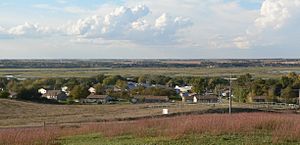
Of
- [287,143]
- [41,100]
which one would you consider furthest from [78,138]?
[41,100]

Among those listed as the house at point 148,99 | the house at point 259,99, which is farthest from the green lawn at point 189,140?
the house at point 148,99

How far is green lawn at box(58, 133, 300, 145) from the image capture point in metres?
14.9

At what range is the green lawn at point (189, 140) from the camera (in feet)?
49.0

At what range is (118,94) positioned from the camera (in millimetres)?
99562

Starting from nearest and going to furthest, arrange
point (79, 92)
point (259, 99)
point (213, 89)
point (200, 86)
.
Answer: point (259, 99) < point (79, 92) < point (200, 86) < point (213, 89)

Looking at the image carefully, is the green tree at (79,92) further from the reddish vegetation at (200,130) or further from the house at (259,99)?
the reddish vegetation at (200,130)

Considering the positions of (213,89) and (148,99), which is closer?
(148,99)

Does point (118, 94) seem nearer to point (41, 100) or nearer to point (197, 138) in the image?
point (41, 100)

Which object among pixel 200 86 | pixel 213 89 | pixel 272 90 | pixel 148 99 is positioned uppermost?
A: pixel 272 90

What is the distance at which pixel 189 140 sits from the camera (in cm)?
1542

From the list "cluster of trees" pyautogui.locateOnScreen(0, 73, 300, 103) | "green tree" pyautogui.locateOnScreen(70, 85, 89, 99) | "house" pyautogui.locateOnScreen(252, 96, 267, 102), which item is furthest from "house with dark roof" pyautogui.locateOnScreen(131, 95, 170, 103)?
"house" pyautogui.locateOnScreen(252, 96, 267, 102)

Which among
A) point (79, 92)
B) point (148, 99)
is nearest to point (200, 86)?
point (148, 99)

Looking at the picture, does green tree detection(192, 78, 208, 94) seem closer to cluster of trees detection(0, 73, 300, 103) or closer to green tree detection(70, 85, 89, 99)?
cluster of trees detection(0, 73, 300, 103)

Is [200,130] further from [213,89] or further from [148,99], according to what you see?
[213,89]
